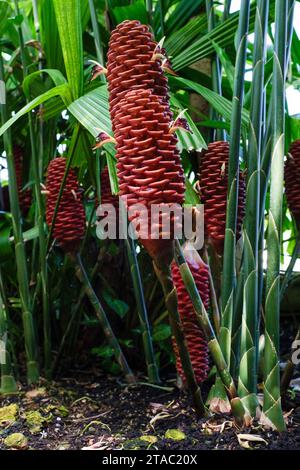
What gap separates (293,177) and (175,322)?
0.34 m

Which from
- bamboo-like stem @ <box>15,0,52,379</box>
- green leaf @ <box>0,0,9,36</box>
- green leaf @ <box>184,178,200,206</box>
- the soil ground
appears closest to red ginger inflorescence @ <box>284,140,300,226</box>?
green leaf @ <box>184,178,200,206</box>

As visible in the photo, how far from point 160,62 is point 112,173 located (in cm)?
15

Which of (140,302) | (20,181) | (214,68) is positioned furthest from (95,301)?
(214,68)

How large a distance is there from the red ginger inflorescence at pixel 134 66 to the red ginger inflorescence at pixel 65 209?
1.14ft

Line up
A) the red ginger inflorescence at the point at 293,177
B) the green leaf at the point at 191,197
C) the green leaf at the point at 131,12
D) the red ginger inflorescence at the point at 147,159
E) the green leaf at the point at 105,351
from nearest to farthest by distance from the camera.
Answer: the red ginger inflorescence at the point at 147,159 < the green leaf at the point at 191,197 < the red ginger inflorescence at the point at 293,177 < the green leaf at the point at 131,12 < the green leaf at the point at 105,351

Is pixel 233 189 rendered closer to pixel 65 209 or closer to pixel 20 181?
pixel 65 209

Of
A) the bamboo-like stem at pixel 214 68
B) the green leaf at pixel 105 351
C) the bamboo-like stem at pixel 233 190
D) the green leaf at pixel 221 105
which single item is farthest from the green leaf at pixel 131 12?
the green leaf at pixel 105 351

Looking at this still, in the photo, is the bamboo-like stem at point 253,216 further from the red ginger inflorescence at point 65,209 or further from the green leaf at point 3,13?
the green leaf at point 3,13

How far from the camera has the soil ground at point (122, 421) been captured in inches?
27.1

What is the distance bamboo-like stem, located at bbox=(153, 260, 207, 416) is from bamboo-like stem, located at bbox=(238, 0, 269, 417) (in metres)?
0.07

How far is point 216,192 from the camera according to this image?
2.65ft

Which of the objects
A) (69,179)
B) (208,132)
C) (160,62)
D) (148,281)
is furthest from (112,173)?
(148,281)
